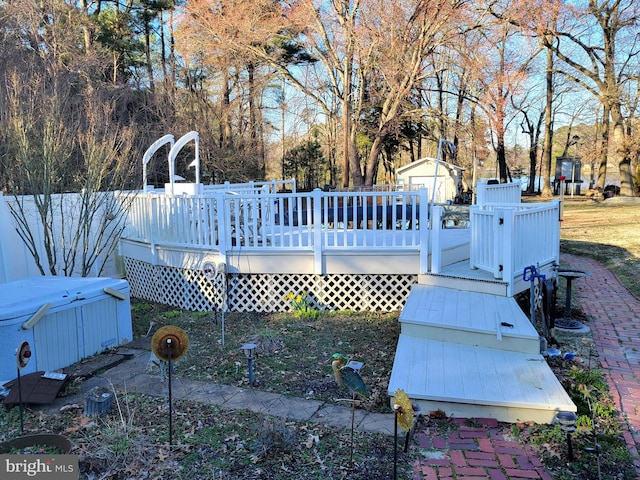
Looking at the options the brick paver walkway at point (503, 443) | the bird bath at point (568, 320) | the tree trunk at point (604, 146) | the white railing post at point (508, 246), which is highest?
the tree trunk at point (604, 146)

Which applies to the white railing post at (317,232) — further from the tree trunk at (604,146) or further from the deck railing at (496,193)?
the tree trunk at (604,146)

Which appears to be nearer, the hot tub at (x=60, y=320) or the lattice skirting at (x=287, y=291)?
the hot tub at (x=60, y=320)

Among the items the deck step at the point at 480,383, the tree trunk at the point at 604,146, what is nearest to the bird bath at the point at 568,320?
the deck step at the point at 480,383

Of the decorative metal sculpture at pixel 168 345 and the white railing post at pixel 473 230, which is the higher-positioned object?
the white railing post at pixel 473 230

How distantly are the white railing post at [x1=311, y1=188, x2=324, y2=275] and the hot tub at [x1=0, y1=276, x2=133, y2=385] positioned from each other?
7.64 ft

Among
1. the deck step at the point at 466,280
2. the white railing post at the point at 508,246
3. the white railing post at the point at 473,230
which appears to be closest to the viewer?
the white railing post at the point at 508,246

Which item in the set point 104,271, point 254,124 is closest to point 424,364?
point 104,271

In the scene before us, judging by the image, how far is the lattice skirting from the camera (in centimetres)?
628

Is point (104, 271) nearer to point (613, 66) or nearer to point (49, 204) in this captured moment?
point (49, 204)

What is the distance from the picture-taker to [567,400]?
3.20 m

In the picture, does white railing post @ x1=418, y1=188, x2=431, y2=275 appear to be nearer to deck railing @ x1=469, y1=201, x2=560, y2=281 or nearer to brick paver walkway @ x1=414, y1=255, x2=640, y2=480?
deck railing @ x1=469, y1=201, x2=560, y2=281

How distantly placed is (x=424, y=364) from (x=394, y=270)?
2284 millimetres

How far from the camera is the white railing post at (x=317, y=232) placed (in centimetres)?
596

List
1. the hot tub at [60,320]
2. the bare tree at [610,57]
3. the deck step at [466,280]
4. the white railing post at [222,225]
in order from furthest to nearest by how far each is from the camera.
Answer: the bare tree at [610,57]
the white railing post at [222,225]
the deck step at [466,280]
the hot tub at [60,320]
